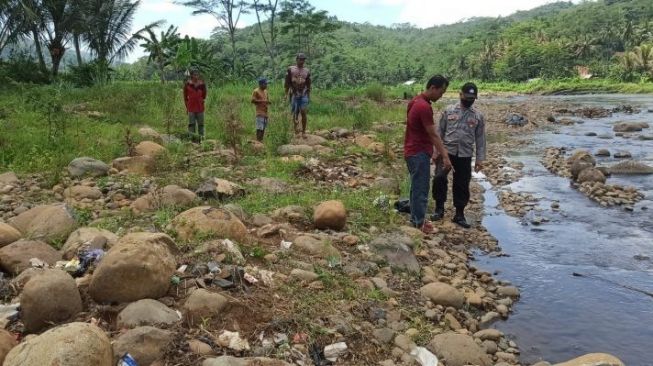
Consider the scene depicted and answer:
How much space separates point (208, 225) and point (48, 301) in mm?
1567

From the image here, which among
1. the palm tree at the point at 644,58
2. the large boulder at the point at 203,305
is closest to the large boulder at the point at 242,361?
the large boulder at the point at 203,305

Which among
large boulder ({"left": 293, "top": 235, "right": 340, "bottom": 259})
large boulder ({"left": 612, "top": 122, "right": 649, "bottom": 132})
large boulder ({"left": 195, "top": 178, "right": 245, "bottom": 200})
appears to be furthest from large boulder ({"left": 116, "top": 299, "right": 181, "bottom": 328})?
large boulder ({"left": 612, "top": 122, "right": 649, "bottom": 132})

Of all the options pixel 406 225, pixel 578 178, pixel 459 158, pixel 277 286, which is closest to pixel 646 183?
pixel 578 178

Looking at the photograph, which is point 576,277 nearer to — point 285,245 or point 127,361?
point 285,245

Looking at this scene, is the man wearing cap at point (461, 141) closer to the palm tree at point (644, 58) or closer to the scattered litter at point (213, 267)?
the scattered litter at point (213, 267)

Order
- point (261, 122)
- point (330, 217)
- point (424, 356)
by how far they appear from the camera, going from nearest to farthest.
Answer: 1. point (424, 356)
2. point (330, 217)
3. point (261, 122)

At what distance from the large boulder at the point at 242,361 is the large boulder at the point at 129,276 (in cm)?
79

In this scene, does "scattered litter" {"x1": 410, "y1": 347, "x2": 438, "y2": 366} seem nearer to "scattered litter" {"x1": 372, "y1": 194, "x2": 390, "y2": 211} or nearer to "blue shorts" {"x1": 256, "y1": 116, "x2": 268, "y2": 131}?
"scattered litter" {"x1": 372, "y1": 194, "x2": 390, "y2": 211}

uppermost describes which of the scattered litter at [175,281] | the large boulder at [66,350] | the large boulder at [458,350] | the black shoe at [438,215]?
the large boulder at [66,350]

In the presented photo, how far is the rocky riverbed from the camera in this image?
309 cm

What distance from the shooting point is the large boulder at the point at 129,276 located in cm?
332

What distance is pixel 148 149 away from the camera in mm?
8211

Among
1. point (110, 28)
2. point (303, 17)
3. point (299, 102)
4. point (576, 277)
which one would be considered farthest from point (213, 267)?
point (303, 17)

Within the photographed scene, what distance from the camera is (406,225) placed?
6.10 meters
